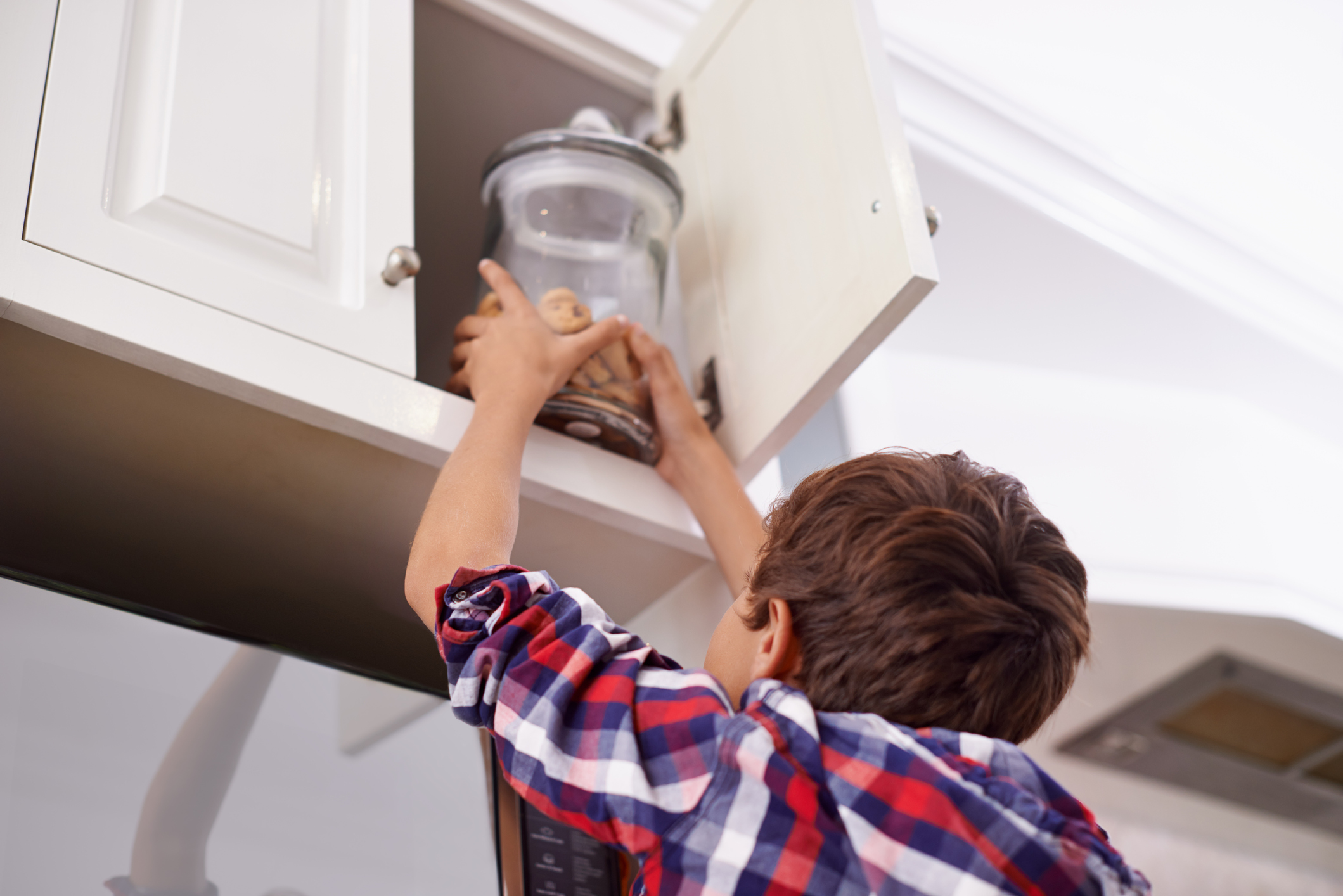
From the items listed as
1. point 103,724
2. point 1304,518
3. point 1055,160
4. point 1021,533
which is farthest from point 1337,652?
point 103,724

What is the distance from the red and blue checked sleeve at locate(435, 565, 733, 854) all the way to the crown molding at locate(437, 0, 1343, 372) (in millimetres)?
865

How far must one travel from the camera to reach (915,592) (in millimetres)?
644

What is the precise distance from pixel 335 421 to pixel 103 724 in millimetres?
255

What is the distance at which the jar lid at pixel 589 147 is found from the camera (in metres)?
1.04

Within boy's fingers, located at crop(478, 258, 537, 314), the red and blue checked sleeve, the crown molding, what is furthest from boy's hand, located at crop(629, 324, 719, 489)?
the crown molding

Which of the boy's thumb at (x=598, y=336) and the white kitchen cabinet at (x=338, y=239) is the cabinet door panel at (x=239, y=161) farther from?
the boy's thumb at (x=598, y=336)

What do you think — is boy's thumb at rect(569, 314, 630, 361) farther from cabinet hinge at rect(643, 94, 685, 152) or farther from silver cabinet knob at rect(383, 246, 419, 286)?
cabinet hinge at rect(643, 94, 685, 152)

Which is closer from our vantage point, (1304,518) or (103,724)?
(103,724)

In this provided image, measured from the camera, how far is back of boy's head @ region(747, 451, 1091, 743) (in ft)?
2.09

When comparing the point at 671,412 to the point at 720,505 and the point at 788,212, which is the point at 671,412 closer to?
the point at 720,505

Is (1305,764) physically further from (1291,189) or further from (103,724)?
(103,724)

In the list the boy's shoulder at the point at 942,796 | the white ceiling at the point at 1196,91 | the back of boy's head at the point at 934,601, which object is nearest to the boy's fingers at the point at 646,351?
the back of boy's head at the point at 934,601

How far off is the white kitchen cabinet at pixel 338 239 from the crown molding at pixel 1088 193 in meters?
0.41

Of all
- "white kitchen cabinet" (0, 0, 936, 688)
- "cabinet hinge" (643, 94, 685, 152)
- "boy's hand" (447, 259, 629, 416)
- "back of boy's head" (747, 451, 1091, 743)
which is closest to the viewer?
"back of boy's head" (747, 451, 1091, 743)
